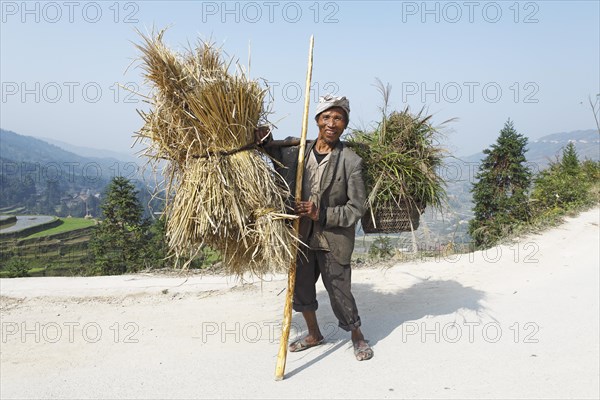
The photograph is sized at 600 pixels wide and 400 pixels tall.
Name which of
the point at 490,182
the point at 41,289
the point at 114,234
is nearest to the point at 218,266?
the point at 41,289

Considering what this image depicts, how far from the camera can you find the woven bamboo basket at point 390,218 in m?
3.22

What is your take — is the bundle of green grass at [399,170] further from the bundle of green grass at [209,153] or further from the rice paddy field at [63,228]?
the rice paddy field at [63,228]

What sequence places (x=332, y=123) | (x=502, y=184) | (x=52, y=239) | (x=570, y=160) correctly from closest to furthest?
(x=332, y=123) → (x=502, y=184) → (x=570, y=160) → (x=52, y=239)

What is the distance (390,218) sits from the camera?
3.24 meters

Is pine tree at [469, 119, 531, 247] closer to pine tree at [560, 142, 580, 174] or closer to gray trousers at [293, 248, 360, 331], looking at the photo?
pine tree at [560, 142, 580, 174]

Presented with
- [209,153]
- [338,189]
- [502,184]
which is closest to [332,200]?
[338,189]

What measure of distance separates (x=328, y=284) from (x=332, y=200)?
0.68m

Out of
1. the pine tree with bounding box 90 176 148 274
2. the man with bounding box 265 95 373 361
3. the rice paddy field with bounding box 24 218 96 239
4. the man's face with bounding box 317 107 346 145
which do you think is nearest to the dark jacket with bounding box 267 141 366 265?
the man with bounding box 265 95 373 361

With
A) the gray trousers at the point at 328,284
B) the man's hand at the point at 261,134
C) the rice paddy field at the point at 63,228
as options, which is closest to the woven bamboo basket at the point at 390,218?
the gray trousers at the point at 328,284

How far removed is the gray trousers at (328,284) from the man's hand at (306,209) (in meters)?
0.38

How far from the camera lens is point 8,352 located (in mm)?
3637

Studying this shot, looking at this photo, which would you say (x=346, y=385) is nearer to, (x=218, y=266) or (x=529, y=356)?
(x=529, y=356)

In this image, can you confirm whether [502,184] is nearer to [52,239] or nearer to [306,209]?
[306,209]

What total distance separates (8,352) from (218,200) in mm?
2702
